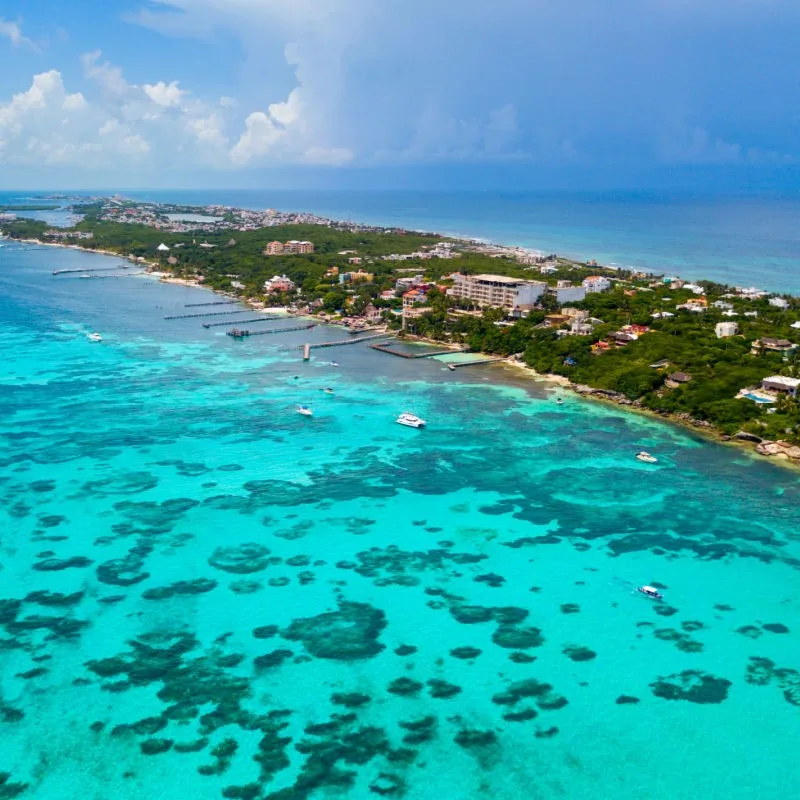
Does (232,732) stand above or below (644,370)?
below

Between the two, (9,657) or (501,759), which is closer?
(501,759)

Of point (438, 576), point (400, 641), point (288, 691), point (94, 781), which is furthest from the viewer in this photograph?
point (438, 576)

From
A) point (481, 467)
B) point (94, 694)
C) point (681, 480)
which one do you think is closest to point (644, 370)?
point (681, 480)

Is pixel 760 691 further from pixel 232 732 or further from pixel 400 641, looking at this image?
pixel 232 732

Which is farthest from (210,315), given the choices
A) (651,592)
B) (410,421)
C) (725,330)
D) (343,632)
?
(651,592)

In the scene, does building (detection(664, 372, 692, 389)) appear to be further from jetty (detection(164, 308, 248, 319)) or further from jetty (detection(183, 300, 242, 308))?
jetty (detection(183, 300, 242, 308))

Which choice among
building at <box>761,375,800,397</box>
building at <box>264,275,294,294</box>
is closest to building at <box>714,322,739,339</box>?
building at <box>761,375,800,397</box>
